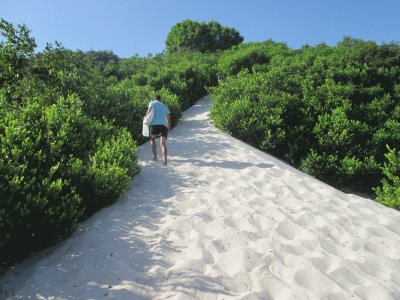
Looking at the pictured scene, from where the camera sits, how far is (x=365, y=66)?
44.1 feet

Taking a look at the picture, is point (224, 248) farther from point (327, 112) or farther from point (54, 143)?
point (327, 112)

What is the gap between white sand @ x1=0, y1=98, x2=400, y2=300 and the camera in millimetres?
3789

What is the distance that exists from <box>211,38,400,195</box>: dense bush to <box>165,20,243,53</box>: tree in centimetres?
2501

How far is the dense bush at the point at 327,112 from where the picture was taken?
9.23 metres

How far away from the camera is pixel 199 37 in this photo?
3794 cm

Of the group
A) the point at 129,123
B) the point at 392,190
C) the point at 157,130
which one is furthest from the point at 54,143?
the point at 392,190

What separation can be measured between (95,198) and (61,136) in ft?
4.52

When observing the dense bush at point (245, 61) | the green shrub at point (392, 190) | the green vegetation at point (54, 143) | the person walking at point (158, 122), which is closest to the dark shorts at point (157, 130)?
the person walking at point (158, 122)

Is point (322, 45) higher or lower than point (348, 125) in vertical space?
higher

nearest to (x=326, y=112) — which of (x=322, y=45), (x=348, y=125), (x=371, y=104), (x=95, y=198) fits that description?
(x=348, y=125)

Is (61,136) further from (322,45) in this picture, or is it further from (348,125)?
(322,45)

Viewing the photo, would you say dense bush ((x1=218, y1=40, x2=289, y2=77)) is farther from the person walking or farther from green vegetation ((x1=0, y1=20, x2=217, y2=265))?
the person walking

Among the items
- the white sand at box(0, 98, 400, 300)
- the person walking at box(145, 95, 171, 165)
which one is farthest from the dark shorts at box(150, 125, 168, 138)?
the white sand at box(0, 98, 400, 300)

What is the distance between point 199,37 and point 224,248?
36.4 metres
